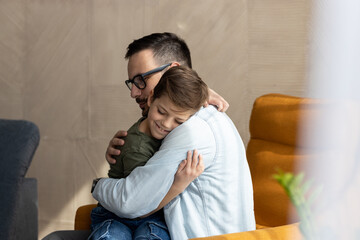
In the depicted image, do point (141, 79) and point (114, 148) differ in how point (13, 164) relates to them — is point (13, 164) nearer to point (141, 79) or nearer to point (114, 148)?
point (114, 148)

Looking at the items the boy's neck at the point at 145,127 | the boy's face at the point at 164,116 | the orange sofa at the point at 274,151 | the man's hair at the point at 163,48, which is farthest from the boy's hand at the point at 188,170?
the orange sofa at the point at 274,151

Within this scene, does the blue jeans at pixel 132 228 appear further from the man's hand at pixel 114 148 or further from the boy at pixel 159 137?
the man's hand at pixel 114 148

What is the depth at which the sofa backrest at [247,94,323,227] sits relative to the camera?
2.30 m

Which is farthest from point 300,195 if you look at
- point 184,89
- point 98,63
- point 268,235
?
point 98,63

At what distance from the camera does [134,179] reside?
5.36 feet

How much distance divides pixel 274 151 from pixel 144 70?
2.61ft

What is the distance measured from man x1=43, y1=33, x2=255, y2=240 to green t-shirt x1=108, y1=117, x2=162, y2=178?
0.05m

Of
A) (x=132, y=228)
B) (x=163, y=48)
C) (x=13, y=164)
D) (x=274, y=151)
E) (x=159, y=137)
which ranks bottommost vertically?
(x=132, y=228)

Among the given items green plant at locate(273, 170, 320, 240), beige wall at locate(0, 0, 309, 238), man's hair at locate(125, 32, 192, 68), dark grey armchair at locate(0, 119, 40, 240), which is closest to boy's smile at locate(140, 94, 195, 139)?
man's hair at locate(125, 32, 192, 68)

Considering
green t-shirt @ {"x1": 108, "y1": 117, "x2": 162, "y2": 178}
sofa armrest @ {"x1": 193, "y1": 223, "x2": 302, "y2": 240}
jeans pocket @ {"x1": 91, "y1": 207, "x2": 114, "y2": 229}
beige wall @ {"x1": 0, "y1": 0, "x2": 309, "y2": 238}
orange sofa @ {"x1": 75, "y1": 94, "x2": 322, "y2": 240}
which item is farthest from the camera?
beige wall @ {"x1": 0, "y1": 0, "x2": 309, "y2": 238}

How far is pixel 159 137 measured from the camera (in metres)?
1.73

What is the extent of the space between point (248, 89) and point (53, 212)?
186cm

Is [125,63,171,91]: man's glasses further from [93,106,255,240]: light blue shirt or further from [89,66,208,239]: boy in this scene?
[93,106,255,240]: light blue shirt

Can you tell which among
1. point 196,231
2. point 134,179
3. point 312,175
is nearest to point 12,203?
point 134,179
